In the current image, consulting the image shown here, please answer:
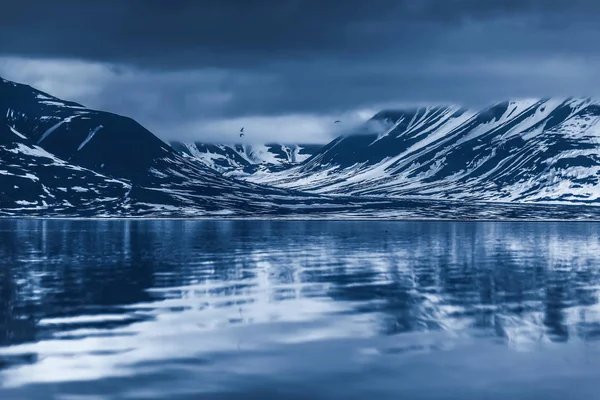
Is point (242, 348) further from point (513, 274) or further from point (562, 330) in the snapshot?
point (513, 274)

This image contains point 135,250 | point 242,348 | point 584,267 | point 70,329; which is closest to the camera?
point 242,348

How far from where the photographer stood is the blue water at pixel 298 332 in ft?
98.6

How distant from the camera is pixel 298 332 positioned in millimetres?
41250

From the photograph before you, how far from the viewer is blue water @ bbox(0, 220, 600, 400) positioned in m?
30.1

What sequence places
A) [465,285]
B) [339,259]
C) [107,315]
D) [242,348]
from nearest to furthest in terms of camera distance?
[242,348] → [107,315] → [465,285] → [339,259]

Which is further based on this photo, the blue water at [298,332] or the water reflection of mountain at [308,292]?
the water reflection of mountain at [308,292]

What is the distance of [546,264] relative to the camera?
8381 centimetres

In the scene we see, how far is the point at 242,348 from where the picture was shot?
3694 cm

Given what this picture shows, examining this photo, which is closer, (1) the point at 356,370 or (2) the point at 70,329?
(1) the point at 356,370

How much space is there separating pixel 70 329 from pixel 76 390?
41.6 ft

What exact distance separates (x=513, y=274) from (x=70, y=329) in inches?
1622

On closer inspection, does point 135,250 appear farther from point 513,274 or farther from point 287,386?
point 287,386

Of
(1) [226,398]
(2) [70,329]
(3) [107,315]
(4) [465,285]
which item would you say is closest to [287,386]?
(1) [226,398]

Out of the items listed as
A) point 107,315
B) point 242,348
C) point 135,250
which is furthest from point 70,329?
point 135,250
